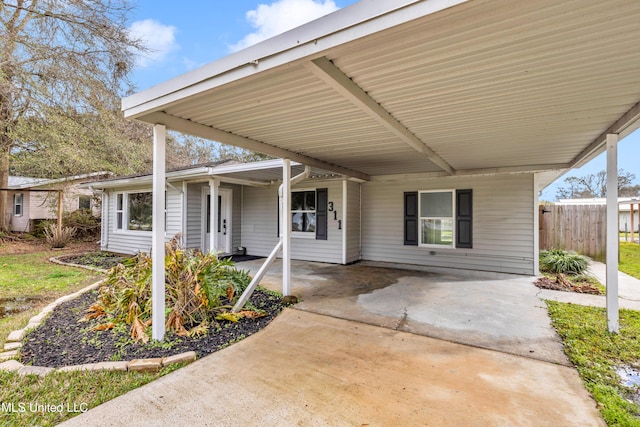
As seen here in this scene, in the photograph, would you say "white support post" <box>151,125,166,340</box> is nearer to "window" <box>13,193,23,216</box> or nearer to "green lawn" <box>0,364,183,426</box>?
"green lawn" <box>0,364,183,426</box>

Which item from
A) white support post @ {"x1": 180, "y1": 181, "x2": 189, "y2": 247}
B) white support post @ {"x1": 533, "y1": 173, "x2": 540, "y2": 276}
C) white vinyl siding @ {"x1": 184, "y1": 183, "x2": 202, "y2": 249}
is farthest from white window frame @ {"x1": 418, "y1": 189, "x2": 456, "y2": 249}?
white support post @ {"x1": 180, "y1": 181, "x2": 189, "y2": 247}

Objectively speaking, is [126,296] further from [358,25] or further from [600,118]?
[600,118]

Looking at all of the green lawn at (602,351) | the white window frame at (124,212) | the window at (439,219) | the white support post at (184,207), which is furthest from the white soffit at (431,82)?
the white window frame at (124,212)

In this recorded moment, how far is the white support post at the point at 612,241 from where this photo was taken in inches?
128

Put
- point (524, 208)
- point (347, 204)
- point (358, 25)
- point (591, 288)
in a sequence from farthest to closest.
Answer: point (347, 204)
point (524, 208)
point (591, 288)
point (358, 25)

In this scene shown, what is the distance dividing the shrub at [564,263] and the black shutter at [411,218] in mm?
2831

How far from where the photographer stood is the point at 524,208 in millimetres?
6414

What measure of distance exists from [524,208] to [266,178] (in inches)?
243

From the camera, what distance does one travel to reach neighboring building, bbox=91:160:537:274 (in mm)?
6629

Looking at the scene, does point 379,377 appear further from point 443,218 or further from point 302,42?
point 443,218

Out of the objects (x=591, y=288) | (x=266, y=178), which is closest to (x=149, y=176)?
(x=266, y=178)

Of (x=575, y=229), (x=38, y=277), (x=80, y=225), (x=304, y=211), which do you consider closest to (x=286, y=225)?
(x=304, y=211)

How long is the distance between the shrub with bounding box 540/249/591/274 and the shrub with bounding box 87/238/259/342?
6.56 m

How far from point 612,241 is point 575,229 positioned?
6255 mm
